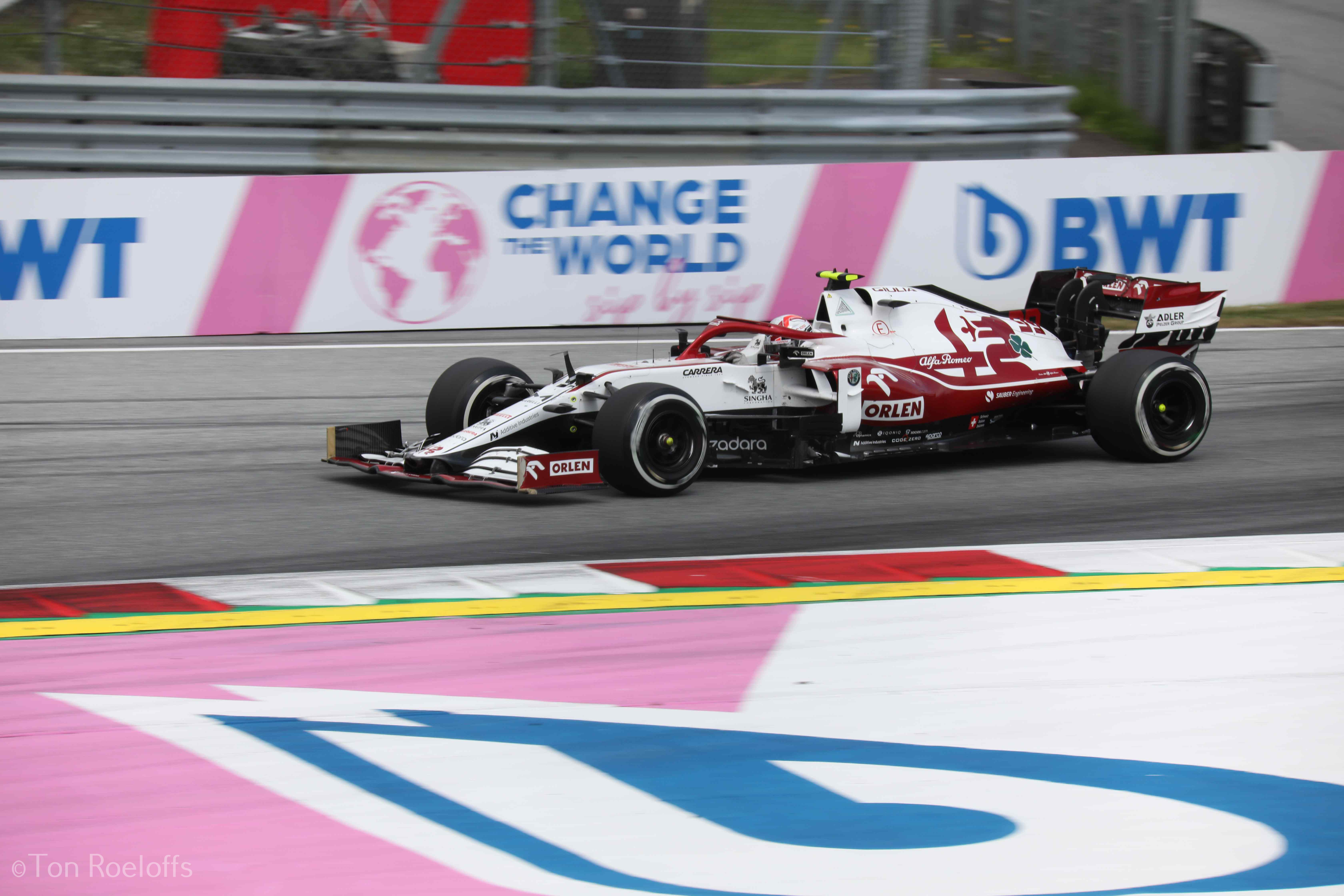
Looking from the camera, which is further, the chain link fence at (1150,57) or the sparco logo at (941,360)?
the chain link fence at (1150,57)

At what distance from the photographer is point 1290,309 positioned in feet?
46.3

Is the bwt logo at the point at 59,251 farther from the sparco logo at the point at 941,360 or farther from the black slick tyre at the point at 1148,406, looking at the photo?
the black slick tyre at the point at 1148,406

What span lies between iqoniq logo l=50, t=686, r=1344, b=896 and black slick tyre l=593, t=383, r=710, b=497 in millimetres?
2951

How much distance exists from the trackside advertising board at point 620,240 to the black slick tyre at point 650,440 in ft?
17.4

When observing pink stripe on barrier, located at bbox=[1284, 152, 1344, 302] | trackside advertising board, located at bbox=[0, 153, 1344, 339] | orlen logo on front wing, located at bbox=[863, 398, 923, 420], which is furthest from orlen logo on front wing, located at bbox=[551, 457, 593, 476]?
pink stripe on barrier, located at bbox=[1284, 152, 1344, 302]

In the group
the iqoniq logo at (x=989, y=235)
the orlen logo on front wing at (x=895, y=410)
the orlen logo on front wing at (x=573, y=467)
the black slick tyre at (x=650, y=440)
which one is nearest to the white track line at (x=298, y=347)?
the iqoniq logo at (x=989, y=235)

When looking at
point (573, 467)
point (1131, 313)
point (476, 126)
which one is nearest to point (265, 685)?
point (573, 467)

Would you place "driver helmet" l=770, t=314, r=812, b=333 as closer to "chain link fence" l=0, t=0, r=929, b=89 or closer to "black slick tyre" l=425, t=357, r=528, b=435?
"black slick tyre" l=425, t=357, r=528, b=435

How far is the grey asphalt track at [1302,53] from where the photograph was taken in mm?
20594

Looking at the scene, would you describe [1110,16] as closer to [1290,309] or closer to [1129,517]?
[1290,309]

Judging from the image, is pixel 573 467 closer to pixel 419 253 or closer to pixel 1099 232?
pixel 419 253

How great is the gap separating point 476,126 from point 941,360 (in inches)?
295

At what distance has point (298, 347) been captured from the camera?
12.3 metres

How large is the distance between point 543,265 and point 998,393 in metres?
5.33
